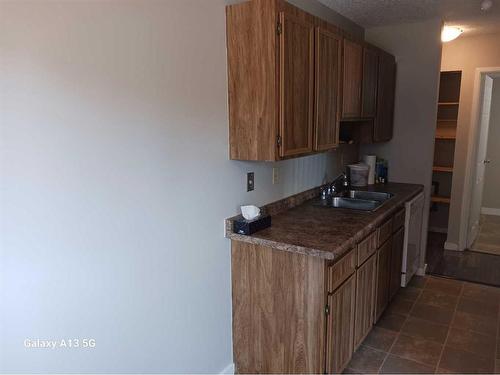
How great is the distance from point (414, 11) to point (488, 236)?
11.5ft

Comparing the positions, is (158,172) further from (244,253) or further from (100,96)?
(244,253)

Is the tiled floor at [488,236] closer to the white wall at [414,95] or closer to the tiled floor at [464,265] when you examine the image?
the tiled floor at [464,265]

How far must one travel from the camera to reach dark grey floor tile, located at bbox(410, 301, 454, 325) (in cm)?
303

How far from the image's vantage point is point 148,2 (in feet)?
5.37

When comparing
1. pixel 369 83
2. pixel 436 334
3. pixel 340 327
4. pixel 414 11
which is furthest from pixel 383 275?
pixel 414 11

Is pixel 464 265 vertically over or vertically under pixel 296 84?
under

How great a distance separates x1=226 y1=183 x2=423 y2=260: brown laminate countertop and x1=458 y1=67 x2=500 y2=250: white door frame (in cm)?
214

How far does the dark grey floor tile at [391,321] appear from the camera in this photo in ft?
9.63

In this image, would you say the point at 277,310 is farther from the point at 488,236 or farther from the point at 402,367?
the point at 488,236

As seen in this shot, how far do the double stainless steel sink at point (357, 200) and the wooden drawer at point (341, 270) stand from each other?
0.75 m

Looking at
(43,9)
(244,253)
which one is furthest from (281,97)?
(43,9)

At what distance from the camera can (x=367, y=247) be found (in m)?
2.42

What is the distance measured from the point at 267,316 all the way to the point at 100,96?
A: 4.67 feet

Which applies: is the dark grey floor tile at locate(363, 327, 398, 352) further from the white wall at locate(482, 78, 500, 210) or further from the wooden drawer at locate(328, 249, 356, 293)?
the white wall at locate(482, 78, 500, 210)
